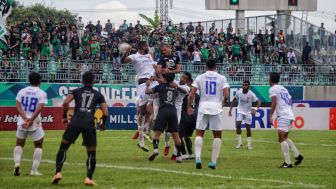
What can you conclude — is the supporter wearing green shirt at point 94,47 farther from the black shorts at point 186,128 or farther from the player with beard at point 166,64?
the black shorts at point 186,128

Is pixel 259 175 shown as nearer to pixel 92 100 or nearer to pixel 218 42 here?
pixel 92 100

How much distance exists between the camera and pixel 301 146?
27.5 metres

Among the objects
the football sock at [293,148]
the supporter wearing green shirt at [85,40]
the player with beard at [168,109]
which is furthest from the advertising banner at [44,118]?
the football sock at [293,148]

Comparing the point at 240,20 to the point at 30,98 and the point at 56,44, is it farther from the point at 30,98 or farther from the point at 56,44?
the point at 30,98

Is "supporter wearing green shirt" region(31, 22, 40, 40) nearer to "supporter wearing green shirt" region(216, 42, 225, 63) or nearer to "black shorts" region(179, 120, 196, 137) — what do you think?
"supporter wearing green shirt" region(216, 42, 225, 63)

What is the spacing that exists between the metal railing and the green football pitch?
57.5 feet

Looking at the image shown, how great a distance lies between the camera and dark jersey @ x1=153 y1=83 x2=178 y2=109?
19281mm

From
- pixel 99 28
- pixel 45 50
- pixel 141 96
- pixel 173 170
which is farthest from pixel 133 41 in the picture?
pixel 173 170

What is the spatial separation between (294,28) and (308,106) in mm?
11041

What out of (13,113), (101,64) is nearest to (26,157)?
(13,113)

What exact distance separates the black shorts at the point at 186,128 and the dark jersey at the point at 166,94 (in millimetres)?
1874

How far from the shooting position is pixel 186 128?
2127 cm

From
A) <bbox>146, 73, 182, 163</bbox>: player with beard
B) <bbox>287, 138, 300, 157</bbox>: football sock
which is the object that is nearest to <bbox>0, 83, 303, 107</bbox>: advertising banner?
<bbox>146, 73, 182, 163</bbox>: player with beard

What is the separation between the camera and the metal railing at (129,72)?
4297 centimetres
